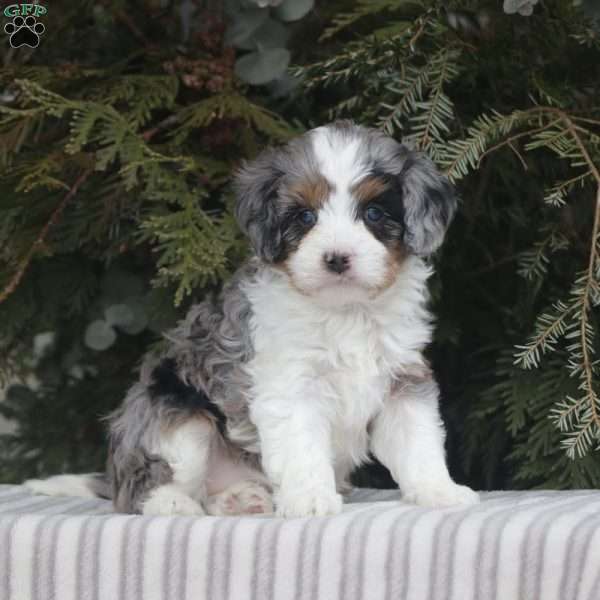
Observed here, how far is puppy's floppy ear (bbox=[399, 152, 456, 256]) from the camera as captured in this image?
3.94 metres

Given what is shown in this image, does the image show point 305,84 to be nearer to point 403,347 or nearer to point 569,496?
point 403,347

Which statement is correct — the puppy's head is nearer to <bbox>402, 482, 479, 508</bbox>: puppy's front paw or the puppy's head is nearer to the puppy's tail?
<bbox>402, 482, 479, 508</bbox>: puppy's front paw

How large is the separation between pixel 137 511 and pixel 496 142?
6.11ft

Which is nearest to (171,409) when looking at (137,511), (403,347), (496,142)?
(137,511)

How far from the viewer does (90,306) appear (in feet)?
17.7

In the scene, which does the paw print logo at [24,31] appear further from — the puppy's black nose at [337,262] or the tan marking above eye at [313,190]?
the puppy's black nose at [337,262]

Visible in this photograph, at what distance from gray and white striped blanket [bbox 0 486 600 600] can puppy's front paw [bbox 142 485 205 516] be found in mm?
311

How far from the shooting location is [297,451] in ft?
12.7

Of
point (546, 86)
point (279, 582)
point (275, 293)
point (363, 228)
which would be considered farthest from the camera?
point (546, 86)

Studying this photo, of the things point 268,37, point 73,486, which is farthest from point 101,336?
point 268,37

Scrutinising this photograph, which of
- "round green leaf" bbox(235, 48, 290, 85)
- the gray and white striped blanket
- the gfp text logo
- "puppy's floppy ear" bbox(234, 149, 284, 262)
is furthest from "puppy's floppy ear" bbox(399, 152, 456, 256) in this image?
the gfp text logo

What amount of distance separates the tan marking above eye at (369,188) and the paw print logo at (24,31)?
71.7 inches

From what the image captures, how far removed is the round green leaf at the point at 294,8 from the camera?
4.71 m


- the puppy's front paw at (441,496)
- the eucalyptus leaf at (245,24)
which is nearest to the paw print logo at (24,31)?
the eucalyptus leaf at (245,24)
